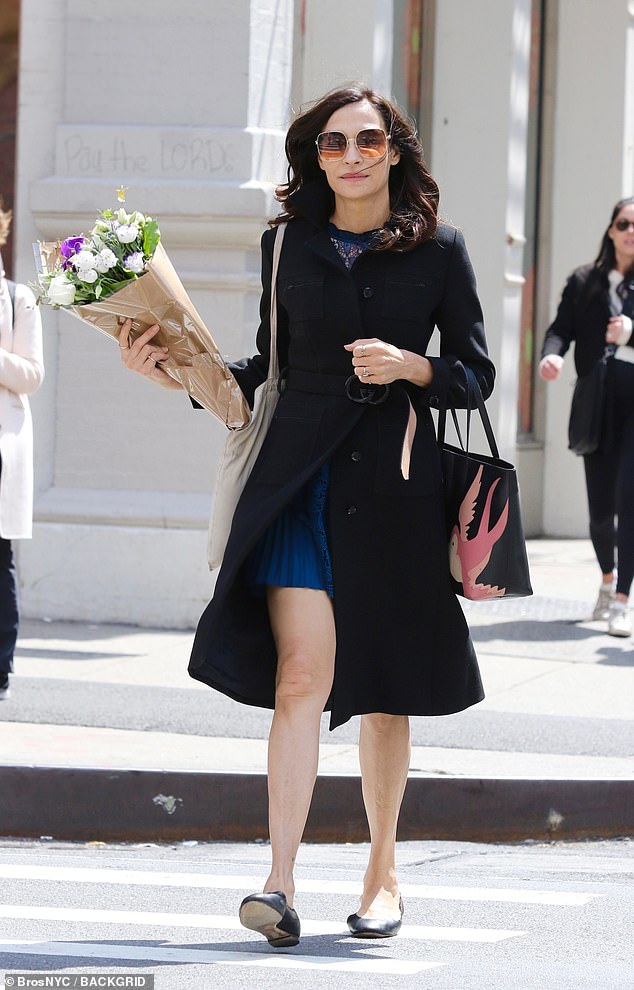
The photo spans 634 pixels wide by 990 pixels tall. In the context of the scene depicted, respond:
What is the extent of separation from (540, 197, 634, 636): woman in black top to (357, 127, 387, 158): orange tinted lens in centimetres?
494

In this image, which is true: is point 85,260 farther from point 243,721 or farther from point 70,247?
point 243,721

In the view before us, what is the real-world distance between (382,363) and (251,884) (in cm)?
175

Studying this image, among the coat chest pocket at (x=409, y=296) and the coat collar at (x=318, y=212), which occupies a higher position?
the coat collar at (x=318, y=212)

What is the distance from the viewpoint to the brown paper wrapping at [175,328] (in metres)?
4.84

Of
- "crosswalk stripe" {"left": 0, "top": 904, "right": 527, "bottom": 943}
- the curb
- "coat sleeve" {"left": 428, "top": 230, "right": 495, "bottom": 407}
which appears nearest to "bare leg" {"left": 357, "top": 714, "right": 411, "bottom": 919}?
"crosswalk stripe" {"left": 0, "top": 904, "right": 527, "bottom": 943}

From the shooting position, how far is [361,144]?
4.93m

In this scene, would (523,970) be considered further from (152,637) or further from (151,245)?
(152,637)

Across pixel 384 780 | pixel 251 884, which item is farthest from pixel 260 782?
pixel 384 780

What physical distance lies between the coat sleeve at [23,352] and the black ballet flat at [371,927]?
356cm

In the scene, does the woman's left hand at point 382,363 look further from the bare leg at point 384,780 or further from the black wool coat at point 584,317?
the black wool coat at point 584,317

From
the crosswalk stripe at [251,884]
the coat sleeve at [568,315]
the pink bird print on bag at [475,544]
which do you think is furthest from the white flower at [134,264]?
the coat sleeve at [568,315]

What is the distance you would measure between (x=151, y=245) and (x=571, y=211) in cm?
1033

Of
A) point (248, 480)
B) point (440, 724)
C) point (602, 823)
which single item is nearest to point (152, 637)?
point (440, 724)

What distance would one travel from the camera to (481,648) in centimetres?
964
